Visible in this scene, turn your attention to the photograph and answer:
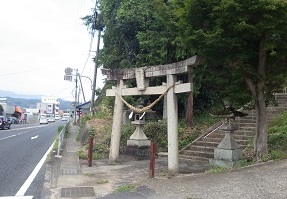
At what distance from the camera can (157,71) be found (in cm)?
1029

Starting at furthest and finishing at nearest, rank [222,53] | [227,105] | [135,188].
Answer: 1. [227,105]
2. [222,53]
3. [135,188]

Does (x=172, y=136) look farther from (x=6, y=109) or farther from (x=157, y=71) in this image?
(x=6, y=109)

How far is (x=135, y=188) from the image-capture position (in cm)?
705

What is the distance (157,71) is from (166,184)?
4.26 metres

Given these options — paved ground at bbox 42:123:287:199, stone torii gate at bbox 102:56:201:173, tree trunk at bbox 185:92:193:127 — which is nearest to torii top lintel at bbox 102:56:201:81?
stone torii gate at bbox 102:56:201:173

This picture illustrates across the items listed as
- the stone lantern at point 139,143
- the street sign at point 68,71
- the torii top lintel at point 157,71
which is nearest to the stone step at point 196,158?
the stone lantern at point 139,143

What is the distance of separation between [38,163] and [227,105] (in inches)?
295

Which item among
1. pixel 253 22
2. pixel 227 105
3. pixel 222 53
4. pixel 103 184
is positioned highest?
pixel 253 22

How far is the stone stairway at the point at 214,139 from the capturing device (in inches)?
483

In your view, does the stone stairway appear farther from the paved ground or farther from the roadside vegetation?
the paved ground

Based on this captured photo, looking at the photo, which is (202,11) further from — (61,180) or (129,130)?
(129,130)

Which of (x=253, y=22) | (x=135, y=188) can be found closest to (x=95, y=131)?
(x=135, y=188)

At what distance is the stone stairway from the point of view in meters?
12.3

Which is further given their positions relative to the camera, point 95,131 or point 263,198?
point 95,131
